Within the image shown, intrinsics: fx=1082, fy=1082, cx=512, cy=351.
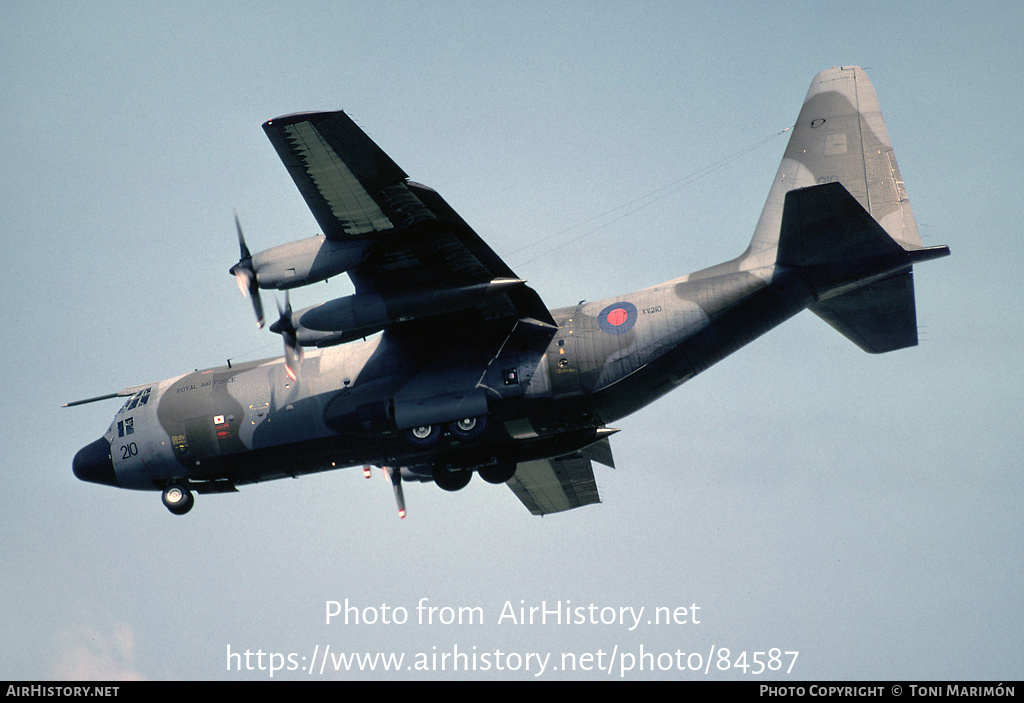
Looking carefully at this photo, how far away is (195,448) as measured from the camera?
2572cm

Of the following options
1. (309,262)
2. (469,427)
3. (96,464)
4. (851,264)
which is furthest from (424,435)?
(851,264)

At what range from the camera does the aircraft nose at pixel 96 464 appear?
88.0 feet

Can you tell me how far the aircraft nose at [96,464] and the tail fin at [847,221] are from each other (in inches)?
631

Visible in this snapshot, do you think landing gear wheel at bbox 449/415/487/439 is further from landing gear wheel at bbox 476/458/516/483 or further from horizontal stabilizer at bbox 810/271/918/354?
horizontal stabilizer at bbox 810/271/918/354

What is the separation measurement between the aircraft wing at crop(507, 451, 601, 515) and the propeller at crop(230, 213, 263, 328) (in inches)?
351

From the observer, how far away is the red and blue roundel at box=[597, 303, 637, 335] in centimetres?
2264

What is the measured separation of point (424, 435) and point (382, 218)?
494cm

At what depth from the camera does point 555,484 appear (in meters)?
29.6

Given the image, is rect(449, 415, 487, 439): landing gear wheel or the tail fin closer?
the tail fin

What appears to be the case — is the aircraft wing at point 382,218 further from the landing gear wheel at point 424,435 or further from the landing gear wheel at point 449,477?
the landing gear wheel at point 449,477

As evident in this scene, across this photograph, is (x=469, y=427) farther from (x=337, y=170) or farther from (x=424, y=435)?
(x=337, y=170)

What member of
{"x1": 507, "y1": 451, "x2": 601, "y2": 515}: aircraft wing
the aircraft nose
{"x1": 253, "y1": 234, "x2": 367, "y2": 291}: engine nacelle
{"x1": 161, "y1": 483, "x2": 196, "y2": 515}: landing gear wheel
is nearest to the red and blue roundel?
{"x1": 253, "y1": 234, "x2": 367, "y2": 291}: engine nacelle

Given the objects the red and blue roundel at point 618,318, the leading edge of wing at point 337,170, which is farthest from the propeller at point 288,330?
the red and blue roundel at point 618,318
